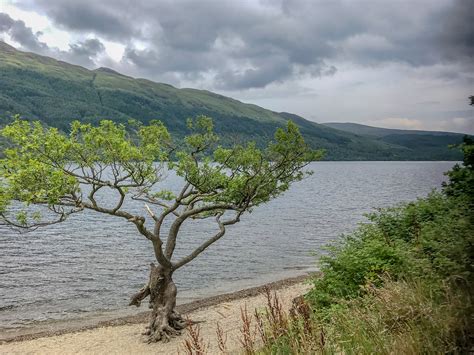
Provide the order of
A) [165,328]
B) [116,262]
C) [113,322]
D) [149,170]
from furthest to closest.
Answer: [116,262]
[113,322]
[149,170]
[165,328]

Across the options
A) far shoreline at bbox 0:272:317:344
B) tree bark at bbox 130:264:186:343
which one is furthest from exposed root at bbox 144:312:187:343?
far shoreline at bbox 0:272:317:344

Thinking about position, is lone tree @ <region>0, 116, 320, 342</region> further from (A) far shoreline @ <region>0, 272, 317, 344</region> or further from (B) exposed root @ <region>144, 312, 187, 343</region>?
(A) far shoreline @ <region>0, 272, 317, 344</region>

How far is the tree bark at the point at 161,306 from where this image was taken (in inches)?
884

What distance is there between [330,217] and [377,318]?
7067 centimetres

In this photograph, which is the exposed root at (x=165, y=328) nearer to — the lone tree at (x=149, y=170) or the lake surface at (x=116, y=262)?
the lone tree at (x=149, y=170)

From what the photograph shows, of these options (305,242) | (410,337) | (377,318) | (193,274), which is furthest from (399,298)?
(305,242)

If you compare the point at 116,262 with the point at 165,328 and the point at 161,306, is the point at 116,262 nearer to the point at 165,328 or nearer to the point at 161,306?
the point at 161,306

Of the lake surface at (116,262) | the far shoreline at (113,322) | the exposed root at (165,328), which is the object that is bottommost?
the lake surface at (116,262)

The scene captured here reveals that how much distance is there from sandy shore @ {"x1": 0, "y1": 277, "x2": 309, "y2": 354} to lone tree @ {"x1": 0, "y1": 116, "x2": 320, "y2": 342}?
137cm

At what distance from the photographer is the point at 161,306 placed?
75.2 ft

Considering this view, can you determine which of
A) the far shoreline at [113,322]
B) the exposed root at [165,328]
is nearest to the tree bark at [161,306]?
the exposed root at [165,328]

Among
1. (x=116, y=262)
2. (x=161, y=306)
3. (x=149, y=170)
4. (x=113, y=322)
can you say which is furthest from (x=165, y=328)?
(x=116, y=262)

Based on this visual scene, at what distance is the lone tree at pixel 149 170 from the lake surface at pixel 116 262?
29.9ft

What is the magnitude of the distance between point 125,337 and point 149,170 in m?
Result: 9.80
